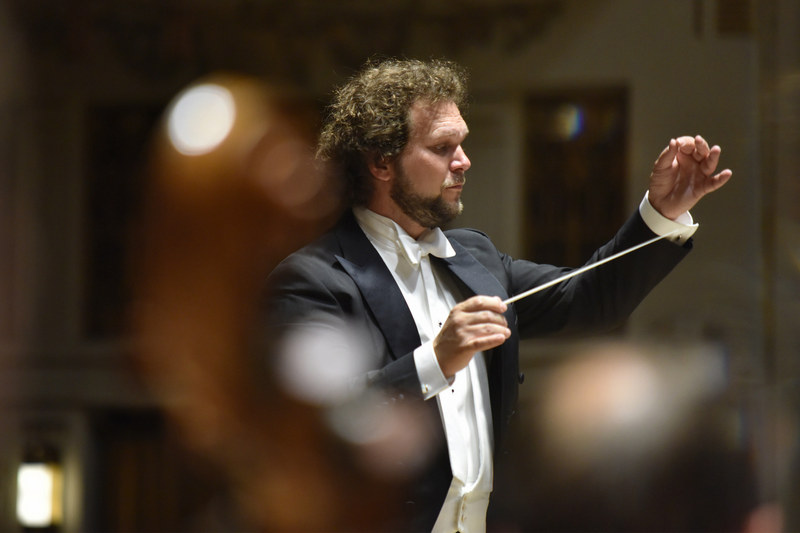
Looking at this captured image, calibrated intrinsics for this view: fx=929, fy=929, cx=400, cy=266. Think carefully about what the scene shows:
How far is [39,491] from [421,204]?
746 mm

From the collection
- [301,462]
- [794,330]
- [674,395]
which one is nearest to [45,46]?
[301,462]

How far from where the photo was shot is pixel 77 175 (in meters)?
1.37

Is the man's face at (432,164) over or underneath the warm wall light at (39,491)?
over

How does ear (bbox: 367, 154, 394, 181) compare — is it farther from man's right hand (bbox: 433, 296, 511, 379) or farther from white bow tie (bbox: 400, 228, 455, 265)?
man's right hand (bbox: 433, 296, 511, 379)

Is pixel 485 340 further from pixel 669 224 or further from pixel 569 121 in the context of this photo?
pixel 569 121

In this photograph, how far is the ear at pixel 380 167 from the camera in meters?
1.10

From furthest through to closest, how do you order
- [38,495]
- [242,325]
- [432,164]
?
[38,495] → [242,325] → [432,164]

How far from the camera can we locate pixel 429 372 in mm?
990

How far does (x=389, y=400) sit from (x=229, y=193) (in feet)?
Result: 1.28

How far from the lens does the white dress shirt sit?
1083 mm

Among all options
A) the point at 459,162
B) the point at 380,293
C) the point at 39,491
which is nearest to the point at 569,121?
the point at 459,162

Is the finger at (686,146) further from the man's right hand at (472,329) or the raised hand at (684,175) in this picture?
the man's right hand at (472,329)

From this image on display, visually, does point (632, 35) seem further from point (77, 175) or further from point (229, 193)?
point (77, 175)

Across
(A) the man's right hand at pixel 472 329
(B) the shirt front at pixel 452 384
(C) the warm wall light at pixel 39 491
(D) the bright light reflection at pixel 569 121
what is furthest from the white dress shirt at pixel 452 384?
(C) the warm wall light at pixel 39 491
